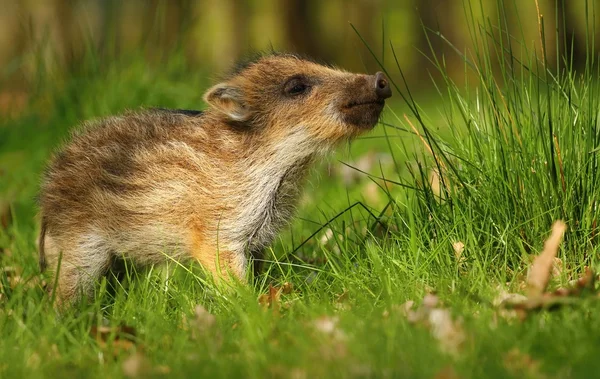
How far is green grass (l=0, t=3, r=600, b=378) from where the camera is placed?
11.1 ft

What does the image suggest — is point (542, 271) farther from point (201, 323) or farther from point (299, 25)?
point (299, 25)

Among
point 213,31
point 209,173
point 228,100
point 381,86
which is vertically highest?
point 381,86

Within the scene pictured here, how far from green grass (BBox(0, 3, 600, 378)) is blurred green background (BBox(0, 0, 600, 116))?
0.51 meters

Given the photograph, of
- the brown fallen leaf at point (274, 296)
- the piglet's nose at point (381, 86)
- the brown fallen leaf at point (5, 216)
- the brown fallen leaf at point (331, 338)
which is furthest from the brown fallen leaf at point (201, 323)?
the brown fallen leaf at point (5, 216)

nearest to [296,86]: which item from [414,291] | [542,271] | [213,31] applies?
[414,291]

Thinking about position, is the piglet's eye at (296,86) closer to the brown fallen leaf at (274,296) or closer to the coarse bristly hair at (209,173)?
the coarse bristly hair at (209,173)

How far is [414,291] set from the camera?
4316mm

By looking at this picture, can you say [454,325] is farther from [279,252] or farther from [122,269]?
[122,269]

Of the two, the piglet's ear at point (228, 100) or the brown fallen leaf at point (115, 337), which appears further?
the piglet's ear at point (228, 100)

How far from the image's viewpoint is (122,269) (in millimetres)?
5848

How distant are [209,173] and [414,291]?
165 centimetres

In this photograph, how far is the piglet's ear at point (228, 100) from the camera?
18.3ft

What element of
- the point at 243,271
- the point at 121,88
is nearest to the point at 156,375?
the point at 243,271

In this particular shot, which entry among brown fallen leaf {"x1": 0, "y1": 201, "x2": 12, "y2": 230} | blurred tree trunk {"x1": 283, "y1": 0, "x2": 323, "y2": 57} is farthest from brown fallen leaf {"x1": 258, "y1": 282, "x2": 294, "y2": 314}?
blurred tree trunk {"x1": 283, "y1": 0, "x2": 323, "y2": 57}
